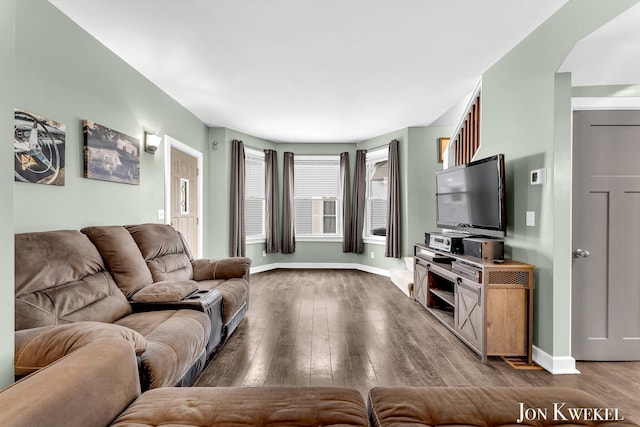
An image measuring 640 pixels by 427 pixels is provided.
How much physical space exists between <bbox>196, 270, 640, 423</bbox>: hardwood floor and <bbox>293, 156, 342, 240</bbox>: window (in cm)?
276

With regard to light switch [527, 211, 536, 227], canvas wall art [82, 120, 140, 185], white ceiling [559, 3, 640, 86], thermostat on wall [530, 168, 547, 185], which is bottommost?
light switch [527, 211, 536, 227]

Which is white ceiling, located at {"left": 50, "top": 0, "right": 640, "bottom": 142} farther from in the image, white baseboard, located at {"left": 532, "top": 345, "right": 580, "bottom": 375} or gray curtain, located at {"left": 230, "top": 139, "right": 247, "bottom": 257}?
white baseboard, located at {"left": 532, "top": 345, "right": 580, "bottom": 375}

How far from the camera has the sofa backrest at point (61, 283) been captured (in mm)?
1689

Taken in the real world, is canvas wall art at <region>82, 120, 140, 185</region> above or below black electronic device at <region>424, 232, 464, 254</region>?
above

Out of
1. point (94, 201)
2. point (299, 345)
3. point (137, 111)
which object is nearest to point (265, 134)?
point (137, 111)

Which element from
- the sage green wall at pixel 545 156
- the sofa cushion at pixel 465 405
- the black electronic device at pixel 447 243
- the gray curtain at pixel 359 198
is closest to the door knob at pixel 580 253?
the sage green wall at pixel 545 156

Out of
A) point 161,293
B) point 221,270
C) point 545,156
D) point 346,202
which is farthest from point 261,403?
point 346,202

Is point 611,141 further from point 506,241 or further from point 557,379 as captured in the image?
point 557,379

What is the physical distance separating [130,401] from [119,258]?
149cm

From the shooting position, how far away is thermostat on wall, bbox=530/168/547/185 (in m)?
2.45

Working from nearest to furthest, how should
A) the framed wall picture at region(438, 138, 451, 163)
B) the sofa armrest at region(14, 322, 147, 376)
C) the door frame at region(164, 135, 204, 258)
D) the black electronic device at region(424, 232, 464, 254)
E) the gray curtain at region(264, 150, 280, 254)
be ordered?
the sofa armrest at region(14, 322, 147, 376) < the black electronic device at region(424, 232, 464, 254) < the door frame at region(164, 135, 204, 258) < the framed wall picture at region(438, 138, 451, 163) < the gray curtain at region(264, 150, 280, 254)

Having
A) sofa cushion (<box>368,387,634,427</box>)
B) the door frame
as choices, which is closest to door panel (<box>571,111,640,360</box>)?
sofa cushion (<box>368,387,634,427</box>)

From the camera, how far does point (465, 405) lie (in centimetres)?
116

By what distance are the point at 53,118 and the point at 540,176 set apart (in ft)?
11.9
